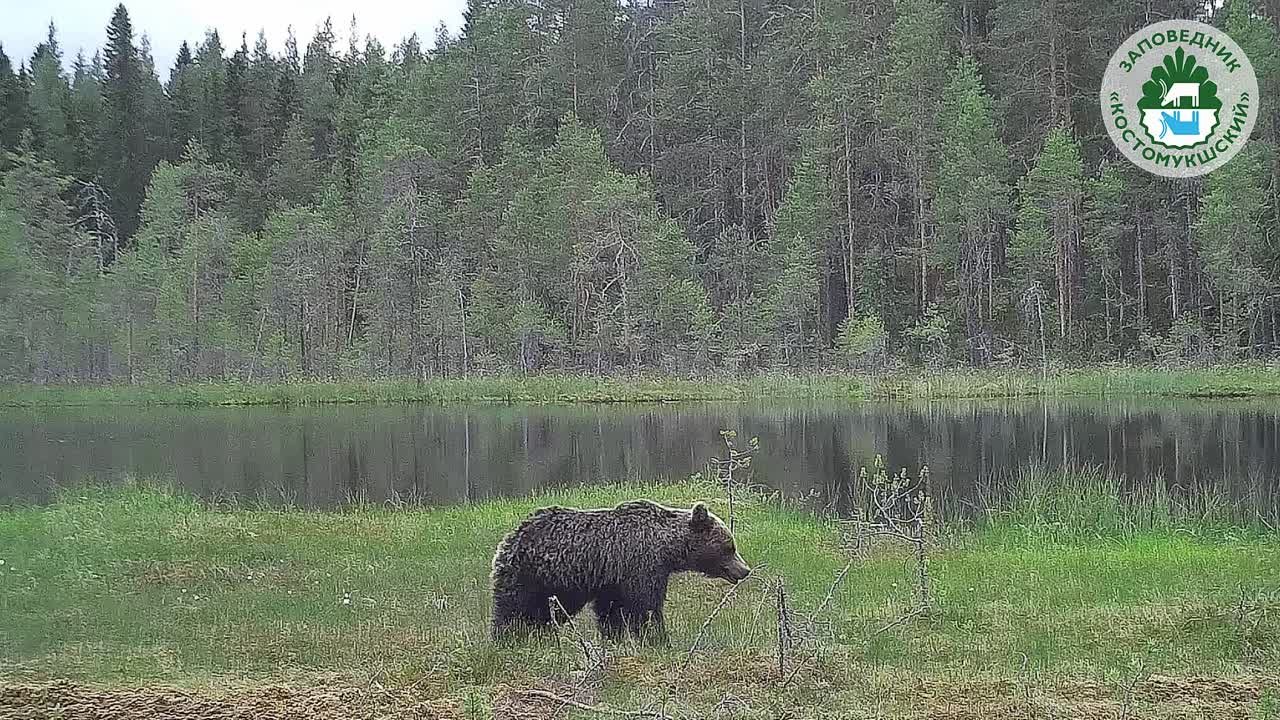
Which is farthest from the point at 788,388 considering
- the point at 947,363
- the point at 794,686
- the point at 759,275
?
the point at 794,686

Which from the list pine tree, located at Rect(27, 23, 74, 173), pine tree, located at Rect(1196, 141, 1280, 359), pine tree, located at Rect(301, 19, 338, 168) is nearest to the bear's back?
pine tree, located at Rect(1196, 141, 1280, 359)

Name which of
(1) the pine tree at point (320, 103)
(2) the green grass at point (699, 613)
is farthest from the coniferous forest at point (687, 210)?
(2) the green grass at point (699, 613)

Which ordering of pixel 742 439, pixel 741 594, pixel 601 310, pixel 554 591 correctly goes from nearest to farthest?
1. pixel 554 591
2. pixel 741 594
3. pixel 742 439
4. pixel 601 310

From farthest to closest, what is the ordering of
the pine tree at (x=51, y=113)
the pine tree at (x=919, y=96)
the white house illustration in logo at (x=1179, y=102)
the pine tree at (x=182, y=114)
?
1. the pine tree at (x=182, y=114)
2. the pine tree at (x=51, y=113)
3. the pine tree at (x=919, y=96)
4. the white house illustration in logo at (x=1179, y=102)

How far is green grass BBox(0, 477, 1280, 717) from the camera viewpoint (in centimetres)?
623

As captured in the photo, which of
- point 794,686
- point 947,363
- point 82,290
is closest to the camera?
point 794,686

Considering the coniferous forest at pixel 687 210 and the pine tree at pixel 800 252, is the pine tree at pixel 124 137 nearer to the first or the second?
the coniferous forest at pixel 687 210

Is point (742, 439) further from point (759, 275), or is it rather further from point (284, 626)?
point (759, 275)

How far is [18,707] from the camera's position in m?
5.59

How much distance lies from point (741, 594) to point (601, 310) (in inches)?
1542

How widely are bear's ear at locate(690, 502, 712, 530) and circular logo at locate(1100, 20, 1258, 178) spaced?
2678 cm

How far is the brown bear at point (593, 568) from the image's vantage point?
7047mm

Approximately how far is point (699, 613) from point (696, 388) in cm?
2980

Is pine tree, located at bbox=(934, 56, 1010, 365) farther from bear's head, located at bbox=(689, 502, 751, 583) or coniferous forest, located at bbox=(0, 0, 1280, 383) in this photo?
bear's head, located at bbox=(689, 502, 751, 583)
